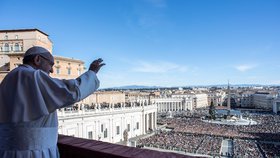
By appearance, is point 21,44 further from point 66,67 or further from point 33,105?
point 33,105

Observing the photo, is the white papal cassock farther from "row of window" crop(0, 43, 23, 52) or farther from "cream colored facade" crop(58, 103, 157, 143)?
"row of window" crop(0, 43, 23, 52)

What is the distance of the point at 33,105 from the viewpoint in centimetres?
185

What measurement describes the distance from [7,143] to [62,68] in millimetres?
30956

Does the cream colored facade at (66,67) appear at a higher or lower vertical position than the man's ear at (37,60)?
higher

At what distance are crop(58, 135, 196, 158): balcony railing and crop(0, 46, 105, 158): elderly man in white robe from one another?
393mm

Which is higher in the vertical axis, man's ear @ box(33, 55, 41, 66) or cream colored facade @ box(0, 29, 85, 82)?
cream colored facade @ box(0, 29, 85, 82)

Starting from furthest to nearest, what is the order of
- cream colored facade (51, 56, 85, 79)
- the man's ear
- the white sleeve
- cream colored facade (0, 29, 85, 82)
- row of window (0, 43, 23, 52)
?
cream colored facade (51, 56, 85, 79) → row of window (0, 43, 23, 52) → cream colored facade (0, 29, 85, 82) → the man's ear → the white sleeve

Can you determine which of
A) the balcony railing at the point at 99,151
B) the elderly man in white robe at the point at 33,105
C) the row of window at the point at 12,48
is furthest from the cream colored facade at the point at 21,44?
the elderly man in white robe at the point at 33,105

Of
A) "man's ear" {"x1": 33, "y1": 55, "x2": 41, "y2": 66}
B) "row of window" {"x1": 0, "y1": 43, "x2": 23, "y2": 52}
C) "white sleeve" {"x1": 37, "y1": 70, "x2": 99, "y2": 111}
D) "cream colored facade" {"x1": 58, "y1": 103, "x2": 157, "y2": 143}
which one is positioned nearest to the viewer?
"white sleeve" {"x1": 37, "y1": 70, "x2": 99, "y2": 111}

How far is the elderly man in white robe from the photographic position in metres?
1.81

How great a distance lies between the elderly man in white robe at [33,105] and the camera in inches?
71.3

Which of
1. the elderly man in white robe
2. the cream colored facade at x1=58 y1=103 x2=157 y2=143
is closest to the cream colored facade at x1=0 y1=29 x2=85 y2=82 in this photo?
the cream colored facade at x1=58 y1=103 x2=157 y2=143

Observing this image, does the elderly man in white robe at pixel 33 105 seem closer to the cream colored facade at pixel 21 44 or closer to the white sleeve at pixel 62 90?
the white sleeve at pixel 62 90

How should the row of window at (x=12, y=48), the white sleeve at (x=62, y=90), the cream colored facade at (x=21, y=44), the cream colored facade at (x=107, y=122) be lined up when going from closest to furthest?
the white sleeve at (x=62, y=90) < the cream colored facade at (x=107, y=122) < the cream colored facade at (x=21, y=44) < the row of window at (x=12, y=48)
